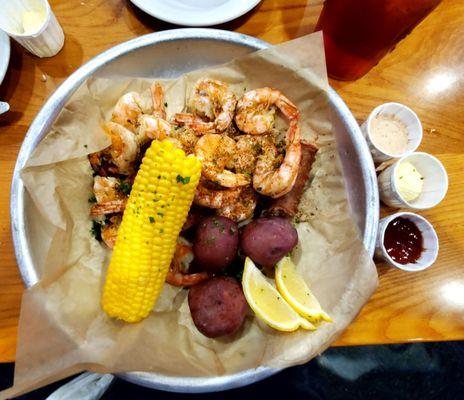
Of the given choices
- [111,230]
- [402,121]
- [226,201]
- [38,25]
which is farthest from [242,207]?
[38,25]

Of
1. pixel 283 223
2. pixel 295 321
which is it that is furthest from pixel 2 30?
pixel 295 321

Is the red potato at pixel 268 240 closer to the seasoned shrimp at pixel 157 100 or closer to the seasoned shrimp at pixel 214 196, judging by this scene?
the seasoned shrimp at pixel 214 196

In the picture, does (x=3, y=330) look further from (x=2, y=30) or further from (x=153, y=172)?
(x=2, y=30)

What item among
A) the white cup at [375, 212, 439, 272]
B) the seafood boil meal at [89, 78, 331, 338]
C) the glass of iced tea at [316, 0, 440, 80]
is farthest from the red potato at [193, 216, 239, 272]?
the glass of iced tea at [316, 0, 440, 80]

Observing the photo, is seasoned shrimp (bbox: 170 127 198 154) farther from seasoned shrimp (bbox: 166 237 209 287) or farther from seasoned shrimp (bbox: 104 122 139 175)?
seasoned shrimp (bbox: 166 237 209 287)

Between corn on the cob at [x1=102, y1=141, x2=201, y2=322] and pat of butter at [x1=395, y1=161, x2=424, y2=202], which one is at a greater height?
pat of butter at [x1=395, y1=161, x2=424, y2=202]
